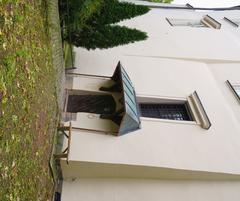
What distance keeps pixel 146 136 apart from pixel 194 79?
105 inches

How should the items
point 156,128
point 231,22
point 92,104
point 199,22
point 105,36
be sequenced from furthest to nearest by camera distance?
point 199,22
point 231,22
point 105,36
point 92,104
point 156,128

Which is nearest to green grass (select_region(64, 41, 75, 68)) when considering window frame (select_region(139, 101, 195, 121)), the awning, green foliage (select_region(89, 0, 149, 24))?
green foliage (select_region(89, 0, 149, 24))

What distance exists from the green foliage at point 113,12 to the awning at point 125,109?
1218mm

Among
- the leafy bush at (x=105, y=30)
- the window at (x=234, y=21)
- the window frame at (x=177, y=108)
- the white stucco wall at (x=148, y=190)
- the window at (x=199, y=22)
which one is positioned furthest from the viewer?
the window at (x=234, y=21)

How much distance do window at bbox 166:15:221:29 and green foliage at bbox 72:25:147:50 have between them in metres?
3.99

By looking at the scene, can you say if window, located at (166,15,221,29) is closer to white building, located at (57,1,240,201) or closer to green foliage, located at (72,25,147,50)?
white building, located at (57,1,240,201)

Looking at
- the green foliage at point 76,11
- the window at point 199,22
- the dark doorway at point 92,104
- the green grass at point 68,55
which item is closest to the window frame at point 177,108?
the dark doorway at point 92,104

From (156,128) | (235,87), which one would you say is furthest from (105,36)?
(235,87)

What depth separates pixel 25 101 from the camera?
3.85 m

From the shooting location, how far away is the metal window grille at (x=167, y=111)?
7.34 metres

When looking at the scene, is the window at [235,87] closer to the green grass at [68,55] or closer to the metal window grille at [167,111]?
the metal window grille at [167,111]

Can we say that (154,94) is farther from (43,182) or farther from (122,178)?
(43,182)

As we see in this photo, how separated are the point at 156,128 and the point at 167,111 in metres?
0.96

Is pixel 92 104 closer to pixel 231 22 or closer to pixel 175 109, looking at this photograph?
pixel 175 109
